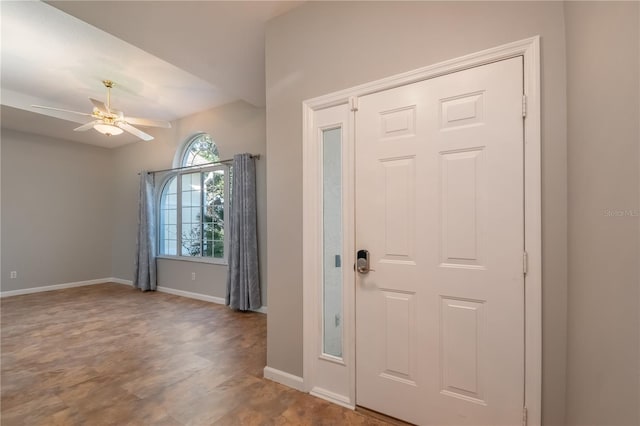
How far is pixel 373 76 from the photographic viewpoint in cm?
181

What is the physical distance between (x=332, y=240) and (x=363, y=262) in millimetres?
302

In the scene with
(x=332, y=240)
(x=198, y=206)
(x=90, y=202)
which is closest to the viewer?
(x=332, y=240)

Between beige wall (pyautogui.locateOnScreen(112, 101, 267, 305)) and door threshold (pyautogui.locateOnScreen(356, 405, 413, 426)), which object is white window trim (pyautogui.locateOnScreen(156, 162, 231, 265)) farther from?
door threshold (pyautogui.locateOnScreen(356, 405, 413, 426))

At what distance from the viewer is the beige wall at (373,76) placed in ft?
4.36

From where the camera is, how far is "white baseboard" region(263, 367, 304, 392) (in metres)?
2.08

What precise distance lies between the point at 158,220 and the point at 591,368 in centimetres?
612

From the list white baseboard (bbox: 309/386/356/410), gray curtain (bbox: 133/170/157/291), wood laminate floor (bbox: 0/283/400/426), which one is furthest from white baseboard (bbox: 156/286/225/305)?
white baseboard (bbox: 309/386/356/410)

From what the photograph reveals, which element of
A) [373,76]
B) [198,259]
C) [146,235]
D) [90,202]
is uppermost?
[373,76]

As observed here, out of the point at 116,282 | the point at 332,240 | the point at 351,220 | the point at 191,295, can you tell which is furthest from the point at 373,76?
the point at 116,282

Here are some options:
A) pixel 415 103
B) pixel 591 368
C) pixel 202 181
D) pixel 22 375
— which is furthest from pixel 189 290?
pixel 591 368

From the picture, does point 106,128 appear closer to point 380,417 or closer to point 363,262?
point 363,262

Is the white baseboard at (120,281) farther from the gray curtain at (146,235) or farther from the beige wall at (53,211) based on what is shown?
the gray curtain at (146,235)

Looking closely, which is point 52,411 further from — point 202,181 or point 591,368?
point 202,181

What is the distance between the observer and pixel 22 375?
2.34 metres
